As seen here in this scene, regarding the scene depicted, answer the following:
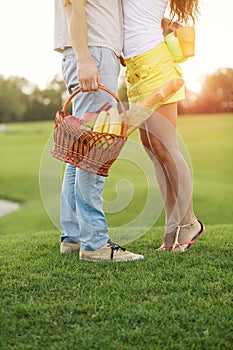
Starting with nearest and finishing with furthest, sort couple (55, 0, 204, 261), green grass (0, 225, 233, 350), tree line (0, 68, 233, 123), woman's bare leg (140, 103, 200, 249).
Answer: green grass (0, 225, 233, 350) → couple (55, 0, 204, 261) → woman's bare leg (140, 103, 200, 249) → tree line (0, 68, 233, 123)

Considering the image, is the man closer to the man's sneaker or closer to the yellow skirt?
the man's sneaker

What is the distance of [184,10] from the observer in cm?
304

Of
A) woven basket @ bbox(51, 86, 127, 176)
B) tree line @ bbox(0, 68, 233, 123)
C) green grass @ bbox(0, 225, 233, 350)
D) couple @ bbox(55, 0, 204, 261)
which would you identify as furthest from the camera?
tree line @ bbox(0, 68, 233, 123)

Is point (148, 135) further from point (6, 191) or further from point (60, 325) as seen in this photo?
Result: point (6, 191)

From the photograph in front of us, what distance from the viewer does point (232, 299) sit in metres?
2.18

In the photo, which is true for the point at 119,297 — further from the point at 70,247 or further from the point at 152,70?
the point at 152,70

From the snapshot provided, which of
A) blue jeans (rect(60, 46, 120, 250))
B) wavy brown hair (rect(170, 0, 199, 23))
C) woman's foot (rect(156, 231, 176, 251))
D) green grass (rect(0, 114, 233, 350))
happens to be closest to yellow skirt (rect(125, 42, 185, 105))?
blue jeans (rect(60, 46, 120, 250))

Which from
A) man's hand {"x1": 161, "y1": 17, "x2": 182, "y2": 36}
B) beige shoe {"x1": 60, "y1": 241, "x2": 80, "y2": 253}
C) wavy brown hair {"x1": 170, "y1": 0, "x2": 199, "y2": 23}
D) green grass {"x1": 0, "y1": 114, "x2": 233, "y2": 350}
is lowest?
beige shoe {"x1": 60, "y1": 241, "x2": 80, "y2": 253}

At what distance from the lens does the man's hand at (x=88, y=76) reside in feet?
8.41

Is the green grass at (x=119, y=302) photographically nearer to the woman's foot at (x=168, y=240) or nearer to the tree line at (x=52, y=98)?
the woman's foot at (x=168, y=240)

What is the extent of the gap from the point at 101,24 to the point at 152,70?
336 mm

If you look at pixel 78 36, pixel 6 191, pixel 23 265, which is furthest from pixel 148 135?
pixel 6 191

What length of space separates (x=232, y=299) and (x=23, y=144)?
62.1 feet

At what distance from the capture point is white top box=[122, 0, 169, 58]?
2.78 meters
